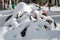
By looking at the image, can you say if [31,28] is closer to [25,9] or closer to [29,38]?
[29,38]

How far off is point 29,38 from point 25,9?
6.88ft

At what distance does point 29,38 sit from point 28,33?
16 cm

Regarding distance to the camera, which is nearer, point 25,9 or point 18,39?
point 18,39

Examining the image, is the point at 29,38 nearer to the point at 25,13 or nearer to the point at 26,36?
the point at 26,36

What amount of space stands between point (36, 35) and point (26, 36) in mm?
205

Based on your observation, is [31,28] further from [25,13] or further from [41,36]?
[25,13]

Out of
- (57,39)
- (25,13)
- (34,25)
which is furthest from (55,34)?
(25,13)

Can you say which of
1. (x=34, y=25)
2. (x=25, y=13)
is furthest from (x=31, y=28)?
(x=25, y=13)

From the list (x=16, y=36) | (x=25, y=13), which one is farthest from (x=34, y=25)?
(x=25, y=13)

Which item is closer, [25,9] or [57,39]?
[57,39]

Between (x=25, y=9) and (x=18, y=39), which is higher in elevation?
(x=25, y=9)

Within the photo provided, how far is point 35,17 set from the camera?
7266 millimetres

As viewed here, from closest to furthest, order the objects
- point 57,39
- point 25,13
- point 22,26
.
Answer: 1. point 57,39
2. point 22,26
3. point 25,13

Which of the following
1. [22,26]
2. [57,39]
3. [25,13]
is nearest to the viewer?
[57,39]
